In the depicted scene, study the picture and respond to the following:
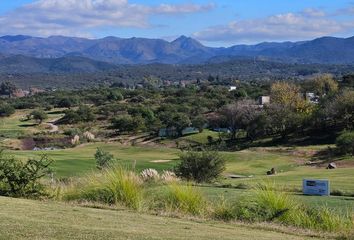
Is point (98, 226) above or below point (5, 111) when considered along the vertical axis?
above

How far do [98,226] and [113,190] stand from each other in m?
4.18

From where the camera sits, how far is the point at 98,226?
35.7 feet

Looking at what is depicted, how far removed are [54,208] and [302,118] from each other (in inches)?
2672

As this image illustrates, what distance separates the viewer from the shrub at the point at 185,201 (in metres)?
14.7

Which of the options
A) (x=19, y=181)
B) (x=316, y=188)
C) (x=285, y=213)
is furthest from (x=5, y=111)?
(x=285, y=213)

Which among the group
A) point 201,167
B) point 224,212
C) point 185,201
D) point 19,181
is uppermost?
point 19,181

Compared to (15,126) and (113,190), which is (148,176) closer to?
(113,190)

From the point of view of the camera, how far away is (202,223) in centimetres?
1284

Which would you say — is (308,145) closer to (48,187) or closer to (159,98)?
(48,187)

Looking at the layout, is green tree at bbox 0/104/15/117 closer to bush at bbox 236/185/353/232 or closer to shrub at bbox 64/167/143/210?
shrub at bbox 64/167/143/210

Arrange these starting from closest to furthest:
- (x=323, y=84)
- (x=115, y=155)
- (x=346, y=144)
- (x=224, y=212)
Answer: (x=224, y=212) < (x=346, y=144) < (x=115, y=155) < (x=323, y=84)

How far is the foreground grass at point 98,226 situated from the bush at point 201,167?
20563 mm

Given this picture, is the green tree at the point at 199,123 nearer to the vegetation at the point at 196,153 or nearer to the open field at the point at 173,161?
the vegetation at the point at 196,153

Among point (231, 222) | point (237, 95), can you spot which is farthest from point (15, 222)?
point (237, 95)
